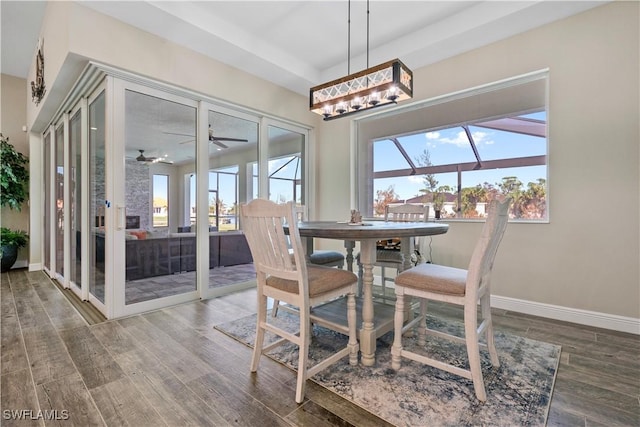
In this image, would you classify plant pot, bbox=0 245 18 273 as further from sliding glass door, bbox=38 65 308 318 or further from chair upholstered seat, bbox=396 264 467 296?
chair upholstered seat, bbox=396 264 467 296

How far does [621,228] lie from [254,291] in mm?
3552

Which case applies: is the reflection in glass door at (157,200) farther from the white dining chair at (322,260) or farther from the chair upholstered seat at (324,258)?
the chair upholstered seat at (324,258)

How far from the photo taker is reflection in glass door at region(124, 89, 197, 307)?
283 centimetres

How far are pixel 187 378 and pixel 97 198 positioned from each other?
2.22m

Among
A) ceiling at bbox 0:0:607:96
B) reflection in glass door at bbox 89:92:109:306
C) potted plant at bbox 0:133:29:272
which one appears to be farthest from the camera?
potted plant at bbox 0:133:29:272

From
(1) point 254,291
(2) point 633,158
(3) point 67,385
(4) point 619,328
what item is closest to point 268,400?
(3) point 67,385

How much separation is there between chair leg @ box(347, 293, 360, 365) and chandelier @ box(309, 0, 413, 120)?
1.51 m

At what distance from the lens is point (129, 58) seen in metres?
2.64

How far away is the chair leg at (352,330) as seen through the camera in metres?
1.79

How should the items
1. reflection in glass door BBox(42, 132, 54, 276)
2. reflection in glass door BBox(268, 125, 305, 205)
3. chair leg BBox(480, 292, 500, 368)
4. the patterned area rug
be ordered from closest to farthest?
the patterned area rug → chair leg BBox(480, 292, 500, 368) → reflection in glass door BBox(268, 125, 305, 205) → reflection in glass door BBox(42, 132, 54, 276)

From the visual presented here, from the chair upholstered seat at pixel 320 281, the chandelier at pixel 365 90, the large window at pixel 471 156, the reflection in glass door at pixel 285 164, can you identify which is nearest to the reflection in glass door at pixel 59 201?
the reflection in glass door at pixel 285 164

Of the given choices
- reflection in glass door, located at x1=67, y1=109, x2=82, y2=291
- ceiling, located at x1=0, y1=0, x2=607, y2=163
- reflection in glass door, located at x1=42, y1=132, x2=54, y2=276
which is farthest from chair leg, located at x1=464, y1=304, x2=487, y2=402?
reflection in glass door, located at x1=42, y1=132, x2=54, y2=276

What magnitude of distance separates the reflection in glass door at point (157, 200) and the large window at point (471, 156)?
2.46 meters

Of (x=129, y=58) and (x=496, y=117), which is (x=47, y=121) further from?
(x=496, y=117)
